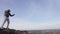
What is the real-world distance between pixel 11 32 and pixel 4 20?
4.71 ft

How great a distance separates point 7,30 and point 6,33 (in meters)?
0.42

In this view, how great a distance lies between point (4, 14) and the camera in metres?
16.3

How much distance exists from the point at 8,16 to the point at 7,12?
1.69ft

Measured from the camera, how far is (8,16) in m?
16.4

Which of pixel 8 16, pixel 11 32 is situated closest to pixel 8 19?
pixel 8 16

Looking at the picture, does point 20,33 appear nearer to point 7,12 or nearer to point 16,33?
point 16,33

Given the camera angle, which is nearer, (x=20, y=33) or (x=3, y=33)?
(x=3, y=33)

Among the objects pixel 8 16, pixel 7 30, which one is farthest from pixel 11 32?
pixel 8 16

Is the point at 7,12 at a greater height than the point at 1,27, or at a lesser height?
greater

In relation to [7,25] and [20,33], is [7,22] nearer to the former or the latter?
[7,25]

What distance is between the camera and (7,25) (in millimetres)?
16031

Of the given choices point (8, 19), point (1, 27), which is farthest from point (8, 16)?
point (1, 27)

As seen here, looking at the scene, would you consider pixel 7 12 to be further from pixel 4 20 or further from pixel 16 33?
pixel 16 33

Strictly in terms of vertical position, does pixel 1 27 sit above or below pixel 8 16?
below
